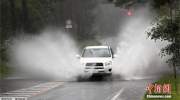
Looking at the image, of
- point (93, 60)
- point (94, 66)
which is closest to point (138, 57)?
point (93, 60)

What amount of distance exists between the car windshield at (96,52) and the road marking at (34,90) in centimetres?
396

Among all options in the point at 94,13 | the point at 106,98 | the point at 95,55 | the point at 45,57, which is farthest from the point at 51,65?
the point at 94,13

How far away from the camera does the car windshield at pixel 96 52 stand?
3088 cm

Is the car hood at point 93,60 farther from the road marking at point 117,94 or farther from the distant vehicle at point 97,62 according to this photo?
the road marking at point 117,94

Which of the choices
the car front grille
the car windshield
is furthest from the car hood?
the car windshield

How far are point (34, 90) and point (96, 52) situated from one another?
26.5 feet

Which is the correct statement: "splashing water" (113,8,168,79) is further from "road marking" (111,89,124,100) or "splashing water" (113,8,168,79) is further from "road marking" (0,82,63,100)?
"road marking" (111,89,124,100)

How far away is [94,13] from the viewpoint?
7669cm

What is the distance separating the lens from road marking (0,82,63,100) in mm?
22005

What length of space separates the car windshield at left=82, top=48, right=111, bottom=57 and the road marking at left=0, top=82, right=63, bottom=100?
156 inches

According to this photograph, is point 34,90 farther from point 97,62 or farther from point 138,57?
point 138,57

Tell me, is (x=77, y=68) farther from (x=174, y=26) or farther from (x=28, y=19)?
(x=28, y=19)

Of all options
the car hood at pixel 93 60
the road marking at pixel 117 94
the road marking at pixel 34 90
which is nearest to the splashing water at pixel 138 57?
the car hood at pixel 93 60

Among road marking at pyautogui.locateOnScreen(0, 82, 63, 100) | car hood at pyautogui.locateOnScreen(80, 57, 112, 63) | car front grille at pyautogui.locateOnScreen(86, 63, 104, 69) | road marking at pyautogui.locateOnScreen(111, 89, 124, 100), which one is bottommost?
road marking at pyautogui.locateOnScreen(111, 89, 124, 100)
